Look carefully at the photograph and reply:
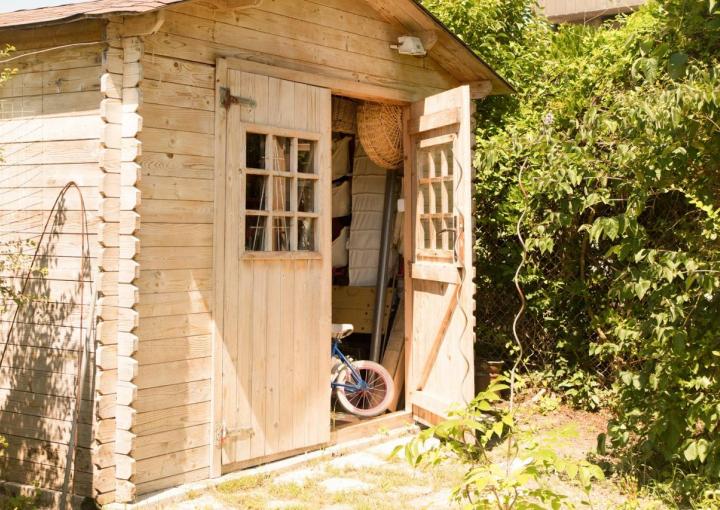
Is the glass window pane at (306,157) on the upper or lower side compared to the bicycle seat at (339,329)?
upper

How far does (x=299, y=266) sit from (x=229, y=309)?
28.6 inches

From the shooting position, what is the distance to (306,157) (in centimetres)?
609

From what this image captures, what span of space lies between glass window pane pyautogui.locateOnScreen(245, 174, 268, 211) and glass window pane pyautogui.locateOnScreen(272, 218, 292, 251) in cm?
17

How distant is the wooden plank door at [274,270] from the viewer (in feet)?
18.0

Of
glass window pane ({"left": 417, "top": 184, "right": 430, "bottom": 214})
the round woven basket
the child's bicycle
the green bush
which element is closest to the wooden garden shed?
glass window pane ({"left": 417, "top": 184, "right": 430, "bottom": 214})

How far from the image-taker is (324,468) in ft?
19.4

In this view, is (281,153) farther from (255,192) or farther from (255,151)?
(255,192)

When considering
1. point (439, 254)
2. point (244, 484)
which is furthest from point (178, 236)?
point (439, 254)

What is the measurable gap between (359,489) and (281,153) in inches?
91.8

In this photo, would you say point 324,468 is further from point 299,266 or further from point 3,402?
point 3,402

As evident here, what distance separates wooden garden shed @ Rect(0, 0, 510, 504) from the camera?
4.91 metres

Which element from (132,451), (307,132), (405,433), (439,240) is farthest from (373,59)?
(132,451)

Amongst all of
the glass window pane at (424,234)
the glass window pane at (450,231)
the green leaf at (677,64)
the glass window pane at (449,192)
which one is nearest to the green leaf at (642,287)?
the green leaf at (677,64)

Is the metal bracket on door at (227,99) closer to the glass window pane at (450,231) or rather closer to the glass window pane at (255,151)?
the glass window pane at (255,151)
